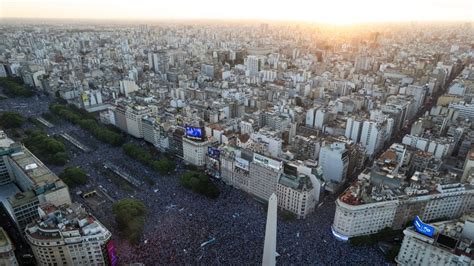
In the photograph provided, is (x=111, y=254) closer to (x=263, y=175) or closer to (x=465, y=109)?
(x=263, y=175)

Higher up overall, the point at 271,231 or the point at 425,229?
the point at 271,231

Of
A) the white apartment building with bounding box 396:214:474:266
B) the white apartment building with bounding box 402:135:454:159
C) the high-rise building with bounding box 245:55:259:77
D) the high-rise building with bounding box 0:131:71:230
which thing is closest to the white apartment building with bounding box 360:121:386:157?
the white apartment building with bounding box 402:135:454:159

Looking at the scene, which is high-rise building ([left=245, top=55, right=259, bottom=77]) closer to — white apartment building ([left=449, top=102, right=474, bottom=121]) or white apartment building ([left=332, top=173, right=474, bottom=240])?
white apartment building ([left=449, top=102, right=474, bottom=121])

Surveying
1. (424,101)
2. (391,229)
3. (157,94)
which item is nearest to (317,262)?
(391,229)

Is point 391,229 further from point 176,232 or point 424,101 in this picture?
point 424,101

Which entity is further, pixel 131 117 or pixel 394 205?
pixel 131 117

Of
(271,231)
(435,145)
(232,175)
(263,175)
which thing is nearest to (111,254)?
(271,231)
